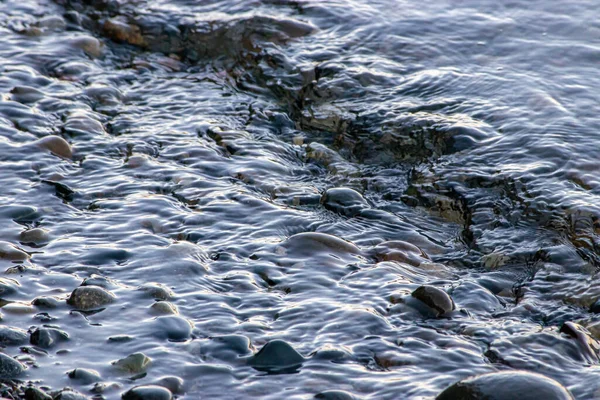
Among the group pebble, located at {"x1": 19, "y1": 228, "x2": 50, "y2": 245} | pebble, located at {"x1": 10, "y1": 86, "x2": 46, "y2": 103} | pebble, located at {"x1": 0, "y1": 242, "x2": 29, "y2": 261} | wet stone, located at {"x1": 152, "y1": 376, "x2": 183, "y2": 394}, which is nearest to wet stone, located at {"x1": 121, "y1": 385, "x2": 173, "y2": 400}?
wet stone, located at {"x1": 152, "y1": 376, "x2": 183, "y2": 394}

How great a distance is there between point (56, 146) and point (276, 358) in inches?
105

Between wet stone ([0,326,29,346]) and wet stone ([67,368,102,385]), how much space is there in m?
0.34

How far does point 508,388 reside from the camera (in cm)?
300

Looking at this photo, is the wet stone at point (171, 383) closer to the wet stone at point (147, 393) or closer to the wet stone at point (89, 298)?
the wet stone at point (147, 393)

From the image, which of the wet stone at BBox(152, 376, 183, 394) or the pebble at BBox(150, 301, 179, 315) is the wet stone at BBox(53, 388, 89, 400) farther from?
the pebble at BBox(150, 301, 179, 315)

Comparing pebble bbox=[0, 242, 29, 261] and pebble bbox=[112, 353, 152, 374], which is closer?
pebble bbox=[112, 353, 152, 374]

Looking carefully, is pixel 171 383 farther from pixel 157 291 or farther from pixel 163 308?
pixel 157 291

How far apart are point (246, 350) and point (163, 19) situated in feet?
15.0

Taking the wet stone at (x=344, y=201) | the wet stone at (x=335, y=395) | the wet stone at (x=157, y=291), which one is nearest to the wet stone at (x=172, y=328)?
the wet stone at (x=157, y=291)

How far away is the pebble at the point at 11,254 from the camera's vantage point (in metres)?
4.10

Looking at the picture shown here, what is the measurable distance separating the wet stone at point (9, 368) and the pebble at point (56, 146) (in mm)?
2276

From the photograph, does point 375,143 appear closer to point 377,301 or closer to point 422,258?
point 422,258

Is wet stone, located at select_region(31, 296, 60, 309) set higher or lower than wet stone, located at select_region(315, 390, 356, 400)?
lower

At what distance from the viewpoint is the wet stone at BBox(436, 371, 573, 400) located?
297cm
